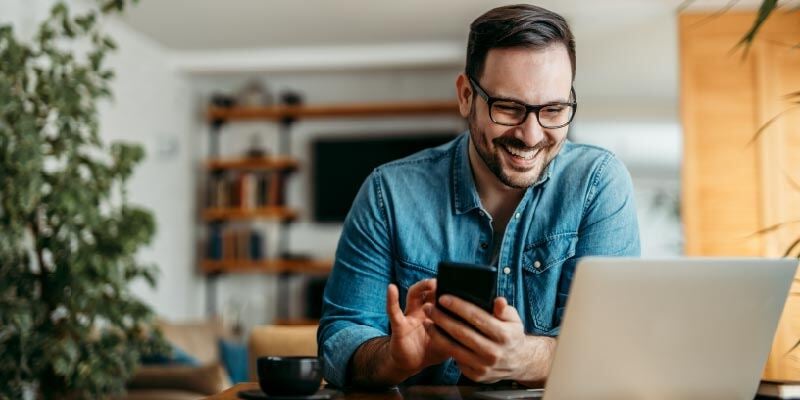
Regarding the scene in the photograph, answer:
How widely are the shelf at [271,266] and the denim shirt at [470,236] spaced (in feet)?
16.5

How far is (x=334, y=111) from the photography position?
687cm

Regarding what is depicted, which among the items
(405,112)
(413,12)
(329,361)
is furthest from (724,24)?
(329,361)

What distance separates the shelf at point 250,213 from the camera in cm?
681

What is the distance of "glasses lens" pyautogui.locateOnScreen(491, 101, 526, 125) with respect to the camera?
5.08ft

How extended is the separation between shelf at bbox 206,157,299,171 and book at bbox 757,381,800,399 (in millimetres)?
5812

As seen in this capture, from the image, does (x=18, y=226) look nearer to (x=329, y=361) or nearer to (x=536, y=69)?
(x=329, y=361)

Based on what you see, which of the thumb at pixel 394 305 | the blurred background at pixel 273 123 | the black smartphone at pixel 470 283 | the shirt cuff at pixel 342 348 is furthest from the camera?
the blurred background at pixel 273 123

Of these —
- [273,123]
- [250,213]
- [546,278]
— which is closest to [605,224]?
[546,278]

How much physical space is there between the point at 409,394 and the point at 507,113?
1.68 feet

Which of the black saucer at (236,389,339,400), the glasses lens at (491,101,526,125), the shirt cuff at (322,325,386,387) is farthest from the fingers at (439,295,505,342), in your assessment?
the glasses lens at (491,101,526,125)

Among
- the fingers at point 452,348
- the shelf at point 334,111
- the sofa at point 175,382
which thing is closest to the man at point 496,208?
the fingers at point 452,348

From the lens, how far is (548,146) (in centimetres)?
157

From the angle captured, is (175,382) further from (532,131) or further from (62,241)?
(532,131)

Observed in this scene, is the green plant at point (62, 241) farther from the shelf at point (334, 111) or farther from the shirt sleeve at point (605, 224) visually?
the shelf at point (334, 111)
